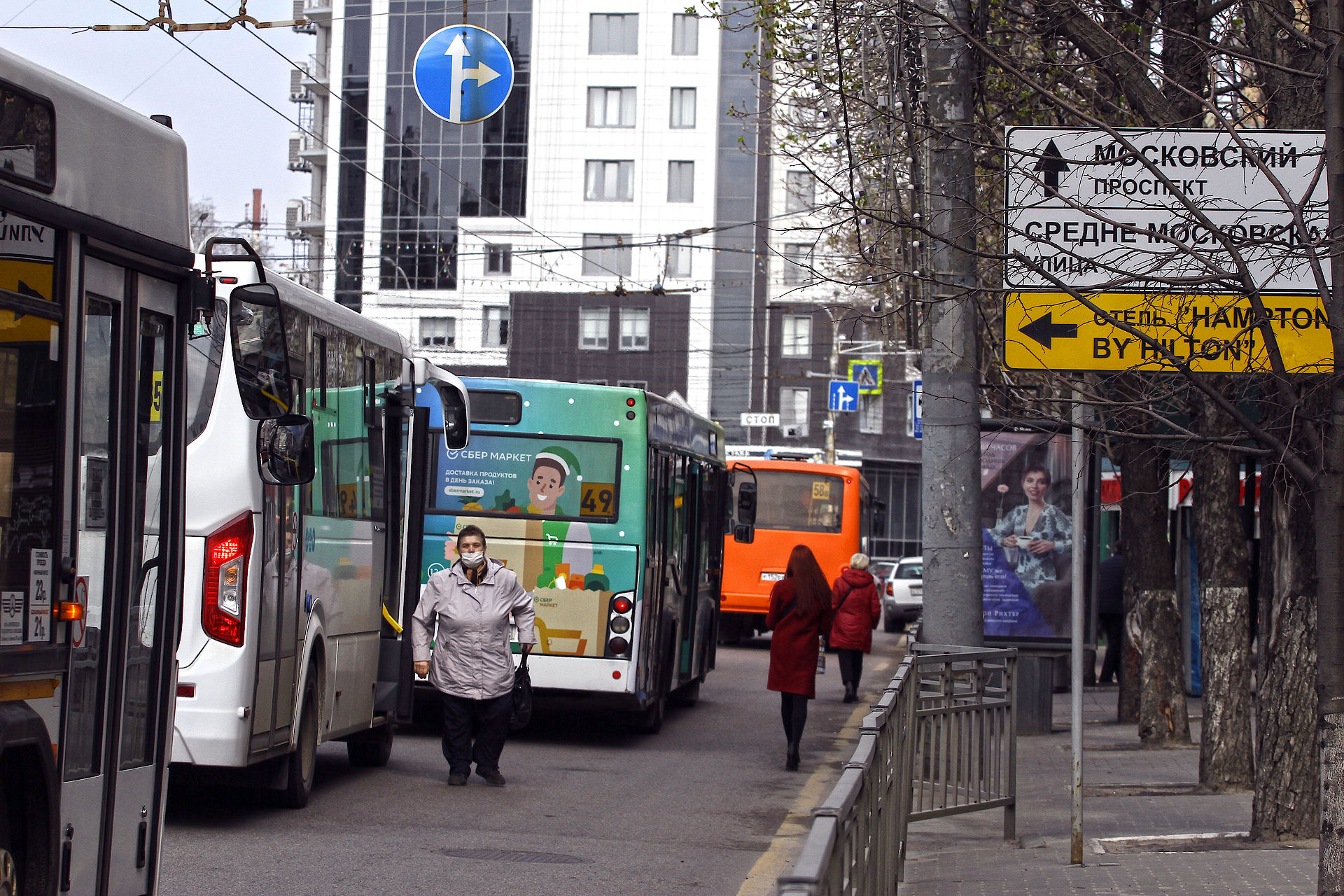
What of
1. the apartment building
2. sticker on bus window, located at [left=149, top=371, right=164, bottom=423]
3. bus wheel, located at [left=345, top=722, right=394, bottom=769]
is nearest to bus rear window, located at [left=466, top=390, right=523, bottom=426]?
bus wheel, located at [left=345, top=722, right=394, bottom=769]

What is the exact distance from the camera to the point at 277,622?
887 centimetres

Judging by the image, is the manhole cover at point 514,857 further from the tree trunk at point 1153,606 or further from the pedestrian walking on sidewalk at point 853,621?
the pedestrian walking on sidewalk at point 853,621

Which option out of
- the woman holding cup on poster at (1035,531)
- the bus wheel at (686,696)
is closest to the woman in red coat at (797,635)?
the bus wheel at (686,696)

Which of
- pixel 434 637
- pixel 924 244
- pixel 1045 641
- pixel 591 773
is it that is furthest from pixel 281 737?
pixel 1045 641

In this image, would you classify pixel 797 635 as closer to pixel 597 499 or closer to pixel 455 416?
pixel 597 499

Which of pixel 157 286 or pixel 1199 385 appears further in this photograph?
pixel 1199 385

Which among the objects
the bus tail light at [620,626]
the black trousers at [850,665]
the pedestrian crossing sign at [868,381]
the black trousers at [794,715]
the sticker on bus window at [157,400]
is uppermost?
the pedestrian crossing sign at [868,381]

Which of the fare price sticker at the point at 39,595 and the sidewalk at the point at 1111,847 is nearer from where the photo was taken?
the fare price sticker at the point at 39,595

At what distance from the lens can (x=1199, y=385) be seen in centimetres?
600

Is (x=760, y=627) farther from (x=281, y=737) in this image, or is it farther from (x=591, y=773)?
(x=281, y=737)

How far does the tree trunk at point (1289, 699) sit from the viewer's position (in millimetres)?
8562

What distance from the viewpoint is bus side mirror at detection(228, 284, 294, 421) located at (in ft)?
19.6

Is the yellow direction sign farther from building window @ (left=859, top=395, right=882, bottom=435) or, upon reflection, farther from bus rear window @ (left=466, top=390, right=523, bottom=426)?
building window @ (left=859, top=395, right=882, bottom=435)

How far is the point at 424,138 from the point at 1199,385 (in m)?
55.4
